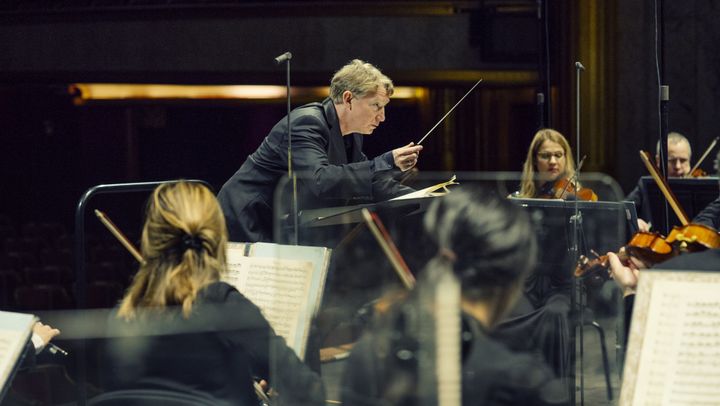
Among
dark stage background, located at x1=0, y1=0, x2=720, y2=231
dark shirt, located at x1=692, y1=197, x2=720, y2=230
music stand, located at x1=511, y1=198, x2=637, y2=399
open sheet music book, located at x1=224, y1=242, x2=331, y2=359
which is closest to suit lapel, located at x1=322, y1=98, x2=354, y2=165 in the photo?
open sheet music book, located at x1=224, y1=242, x2=331, y2=359

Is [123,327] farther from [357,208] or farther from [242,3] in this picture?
[242,3]

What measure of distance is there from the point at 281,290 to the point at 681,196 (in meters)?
2.27

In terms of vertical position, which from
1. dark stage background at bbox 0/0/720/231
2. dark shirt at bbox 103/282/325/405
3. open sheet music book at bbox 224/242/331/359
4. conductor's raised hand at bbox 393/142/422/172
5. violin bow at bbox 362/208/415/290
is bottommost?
dark shirt at bbox 103/282/325/405

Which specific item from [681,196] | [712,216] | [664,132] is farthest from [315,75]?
[712,216]

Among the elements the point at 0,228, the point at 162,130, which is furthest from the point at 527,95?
the point at 0,228

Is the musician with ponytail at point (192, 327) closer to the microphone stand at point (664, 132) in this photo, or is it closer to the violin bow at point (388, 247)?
the violin bow at point (388, 247)

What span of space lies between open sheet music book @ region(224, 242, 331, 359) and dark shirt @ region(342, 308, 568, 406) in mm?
272

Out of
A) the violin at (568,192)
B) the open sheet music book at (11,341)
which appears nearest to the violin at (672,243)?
the violin at (568,192)

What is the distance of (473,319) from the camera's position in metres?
1.48

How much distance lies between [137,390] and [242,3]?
7179 mm

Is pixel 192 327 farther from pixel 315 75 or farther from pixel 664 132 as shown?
pixel 315 75

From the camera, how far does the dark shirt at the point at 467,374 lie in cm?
148

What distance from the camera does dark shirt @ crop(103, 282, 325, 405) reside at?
5.87ft

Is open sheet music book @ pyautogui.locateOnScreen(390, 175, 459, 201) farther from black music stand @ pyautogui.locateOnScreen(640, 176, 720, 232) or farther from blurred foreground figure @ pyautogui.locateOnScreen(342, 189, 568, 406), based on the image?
black music stand @ pyautogui.locateOnScreen(640, 176, 720, 232)
